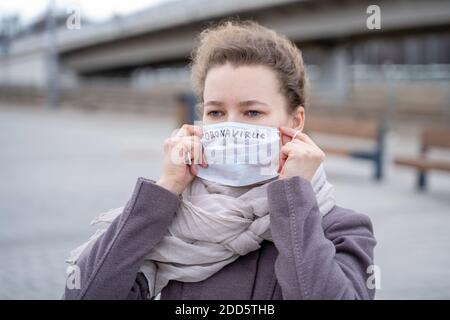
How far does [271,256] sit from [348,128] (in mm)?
7164

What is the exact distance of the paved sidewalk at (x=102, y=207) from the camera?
3.95 m

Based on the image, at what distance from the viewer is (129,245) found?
4.80 ft

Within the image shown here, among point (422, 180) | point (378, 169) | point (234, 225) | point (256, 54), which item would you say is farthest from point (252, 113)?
point (378, 169)

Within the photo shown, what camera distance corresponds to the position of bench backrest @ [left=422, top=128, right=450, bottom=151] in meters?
7.02

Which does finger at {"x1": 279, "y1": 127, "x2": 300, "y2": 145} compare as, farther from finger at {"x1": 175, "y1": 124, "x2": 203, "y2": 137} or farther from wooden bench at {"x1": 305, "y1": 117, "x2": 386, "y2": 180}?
wooden bench at {"x1": 305, "y1": 117, "x2": 386, "y2": 180}

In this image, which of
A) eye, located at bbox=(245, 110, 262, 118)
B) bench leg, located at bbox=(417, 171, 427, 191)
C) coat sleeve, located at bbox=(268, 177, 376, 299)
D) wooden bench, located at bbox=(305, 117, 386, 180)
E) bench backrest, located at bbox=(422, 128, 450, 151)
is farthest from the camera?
wooden bench, located at bbox=(305, 117, 386, 180)

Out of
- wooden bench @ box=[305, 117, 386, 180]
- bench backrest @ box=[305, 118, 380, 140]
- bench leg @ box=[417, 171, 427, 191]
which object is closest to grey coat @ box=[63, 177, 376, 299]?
bench leg @ box=[417, 171, 427, 191]

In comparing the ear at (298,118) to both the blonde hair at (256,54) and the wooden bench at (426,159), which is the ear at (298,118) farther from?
the wooden bench at (426,159)

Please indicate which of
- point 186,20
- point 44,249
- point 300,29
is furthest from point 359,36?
point 44,249

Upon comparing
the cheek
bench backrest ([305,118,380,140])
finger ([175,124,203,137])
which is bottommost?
finger ([175,124,203,137])

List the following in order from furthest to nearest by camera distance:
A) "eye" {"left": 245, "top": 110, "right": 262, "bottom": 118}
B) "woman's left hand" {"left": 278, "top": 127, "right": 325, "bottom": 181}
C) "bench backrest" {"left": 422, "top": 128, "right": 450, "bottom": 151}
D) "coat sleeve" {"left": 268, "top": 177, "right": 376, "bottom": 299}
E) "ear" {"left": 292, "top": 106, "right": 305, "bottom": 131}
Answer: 1. "bench backrest" {"left": 422, "top": 128, "right": 450, "bottom": 151}
2. "ear" {"left": 292, "top": 106, "right": 305, "bottom": 131}
3. "eye" {"left": 245, "top": 110, "right": 262, "bottom": 118}
4. "woman's left hand" {"left": 278, "top": 127, "right": 325, "bottom": 181}
5. "coat sleeve" {"left": 268, "top": 177, "right": 376, "bottom": 299}

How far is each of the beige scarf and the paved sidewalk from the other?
2263 mm

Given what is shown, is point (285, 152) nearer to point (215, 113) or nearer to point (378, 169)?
point (215, 113)
